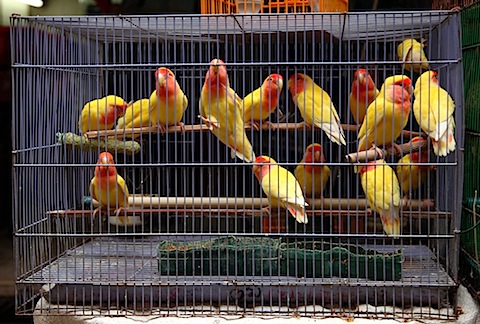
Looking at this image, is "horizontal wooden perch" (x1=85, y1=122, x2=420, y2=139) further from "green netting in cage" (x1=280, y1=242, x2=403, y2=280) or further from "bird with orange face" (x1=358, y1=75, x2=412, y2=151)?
"green netting in cage" (x1=280, y1=242, x2=403, y2=280)

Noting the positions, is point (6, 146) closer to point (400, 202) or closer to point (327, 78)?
point (327, 78)

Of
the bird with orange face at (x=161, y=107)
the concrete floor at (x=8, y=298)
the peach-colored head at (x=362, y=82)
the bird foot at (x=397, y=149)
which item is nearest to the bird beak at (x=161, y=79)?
the bird with orange face at (x=161, y=107)

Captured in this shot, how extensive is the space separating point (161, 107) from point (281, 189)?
0.57 meters

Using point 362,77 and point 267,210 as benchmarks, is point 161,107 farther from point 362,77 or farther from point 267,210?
point 362,77

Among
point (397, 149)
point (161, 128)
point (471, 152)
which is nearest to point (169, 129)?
point (161, 128)

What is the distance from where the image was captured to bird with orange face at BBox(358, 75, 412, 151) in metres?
2.96

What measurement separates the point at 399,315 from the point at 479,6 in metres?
1.23

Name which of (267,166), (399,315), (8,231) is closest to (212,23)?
(267,166)

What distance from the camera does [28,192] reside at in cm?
308

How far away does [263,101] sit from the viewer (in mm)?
3131

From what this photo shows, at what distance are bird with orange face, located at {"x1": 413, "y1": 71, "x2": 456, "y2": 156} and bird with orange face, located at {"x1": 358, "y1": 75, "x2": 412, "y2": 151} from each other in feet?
0.18

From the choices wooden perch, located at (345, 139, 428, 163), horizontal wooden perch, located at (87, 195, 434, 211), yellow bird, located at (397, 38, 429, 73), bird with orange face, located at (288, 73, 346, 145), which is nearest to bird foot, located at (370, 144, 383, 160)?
wooden perch, located at (345, 139, 428, 163)

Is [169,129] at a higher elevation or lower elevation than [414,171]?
higher

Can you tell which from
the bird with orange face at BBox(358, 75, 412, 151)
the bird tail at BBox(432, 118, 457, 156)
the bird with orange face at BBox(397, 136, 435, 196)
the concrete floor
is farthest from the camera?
the concrete floor
